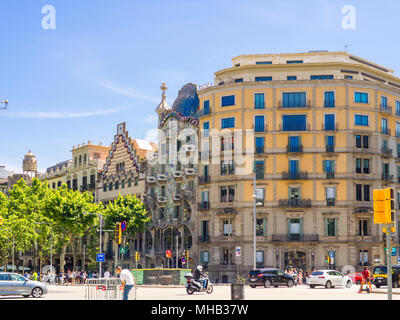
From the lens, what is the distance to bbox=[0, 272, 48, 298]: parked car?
36719mm

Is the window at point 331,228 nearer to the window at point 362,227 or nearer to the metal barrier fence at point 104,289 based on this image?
the window at point 362,227

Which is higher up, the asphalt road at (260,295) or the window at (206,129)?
the window at (206,129)

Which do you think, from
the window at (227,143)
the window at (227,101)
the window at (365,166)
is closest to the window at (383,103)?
Answer: the window at (365,166)

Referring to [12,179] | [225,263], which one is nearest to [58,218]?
[225,263]

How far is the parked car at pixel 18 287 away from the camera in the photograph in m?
36.7

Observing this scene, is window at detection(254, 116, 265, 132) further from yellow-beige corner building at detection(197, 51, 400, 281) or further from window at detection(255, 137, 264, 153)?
window at detection(255, 137, 264, 153)

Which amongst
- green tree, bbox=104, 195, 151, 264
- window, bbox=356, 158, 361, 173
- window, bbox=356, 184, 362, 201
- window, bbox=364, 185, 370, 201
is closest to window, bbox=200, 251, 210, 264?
green tree, bbox=104, 195, 151, 264

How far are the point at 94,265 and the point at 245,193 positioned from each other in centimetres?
2819

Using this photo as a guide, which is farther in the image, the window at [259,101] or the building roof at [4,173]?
the building roof at [4,173]

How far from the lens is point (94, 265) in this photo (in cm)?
9206

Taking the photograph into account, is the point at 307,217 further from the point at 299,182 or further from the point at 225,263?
the point at 225,263

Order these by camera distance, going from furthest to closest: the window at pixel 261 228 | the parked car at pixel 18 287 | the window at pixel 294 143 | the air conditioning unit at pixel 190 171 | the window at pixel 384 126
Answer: the air conditioning unit at pixel 190 171
the window at pixel 384 126
the window at pixel 294 143
the window at pixel 261 228
the parked car at pixel 18 287

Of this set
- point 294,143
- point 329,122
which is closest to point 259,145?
point 294,143

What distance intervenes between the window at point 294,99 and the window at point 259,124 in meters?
3.02
